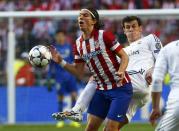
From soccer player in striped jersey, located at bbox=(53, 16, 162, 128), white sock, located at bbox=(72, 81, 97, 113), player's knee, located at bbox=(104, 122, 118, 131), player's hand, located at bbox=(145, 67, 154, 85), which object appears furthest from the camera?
soccer player in striped jersey, located at bbox=(53, 16, 162, 128)

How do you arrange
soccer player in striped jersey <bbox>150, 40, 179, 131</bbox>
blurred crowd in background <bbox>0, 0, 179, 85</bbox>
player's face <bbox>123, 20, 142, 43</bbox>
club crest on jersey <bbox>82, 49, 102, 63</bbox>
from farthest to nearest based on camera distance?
blurred crowd in background <bbox>0, 0, 179, 85</bbox> → player's face <bbox>123, 20, 142, 43</bbox> → club crest on jersey <bbox>82, 49, 102, 63</bbox> → soccer player in striped jersey <bbox>150, 40, 179, 131</bbox>

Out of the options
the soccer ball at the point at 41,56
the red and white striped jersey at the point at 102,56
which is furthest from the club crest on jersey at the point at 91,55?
the soccer ball at the point at 41,56

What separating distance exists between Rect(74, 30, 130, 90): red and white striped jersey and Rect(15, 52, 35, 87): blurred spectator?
7346 mm

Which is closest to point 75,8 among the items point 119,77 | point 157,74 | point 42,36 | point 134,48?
point 42,36

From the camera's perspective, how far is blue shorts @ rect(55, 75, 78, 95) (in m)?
17.2

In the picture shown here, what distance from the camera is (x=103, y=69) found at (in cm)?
984

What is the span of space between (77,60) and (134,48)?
1121 mm

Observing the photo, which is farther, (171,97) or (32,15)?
(32,15)

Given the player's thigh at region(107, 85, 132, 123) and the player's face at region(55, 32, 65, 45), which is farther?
the player's face at region(55, 32, 65, 45)

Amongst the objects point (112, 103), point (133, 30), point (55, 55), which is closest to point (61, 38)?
point (133, 30)

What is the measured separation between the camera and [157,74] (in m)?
7.46

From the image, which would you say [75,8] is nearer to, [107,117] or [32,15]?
[32,15]

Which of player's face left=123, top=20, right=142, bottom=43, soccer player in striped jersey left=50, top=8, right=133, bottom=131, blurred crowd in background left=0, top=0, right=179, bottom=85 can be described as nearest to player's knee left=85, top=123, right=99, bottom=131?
soccer player in striped jersey left=50, top=8, right=133, bottom=131

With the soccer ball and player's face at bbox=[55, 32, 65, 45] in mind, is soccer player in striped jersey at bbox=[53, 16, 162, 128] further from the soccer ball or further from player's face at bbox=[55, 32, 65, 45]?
player's face at bbox=[55, 32, 65, 45]
